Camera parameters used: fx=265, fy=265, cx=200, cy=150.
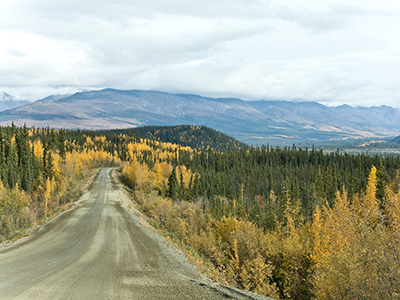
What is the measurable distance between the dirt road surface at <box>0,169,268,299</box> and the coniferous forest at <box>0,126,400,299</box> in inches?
152

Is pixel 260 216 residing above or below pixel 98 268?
below

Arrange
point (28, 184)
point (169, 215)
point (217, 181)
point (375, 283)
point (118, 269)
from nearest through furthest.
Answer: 1. point (375, 283)
2. point (118, 269)
3. point (169, 215)
4. point (28, 184)
5. point (217, 181)

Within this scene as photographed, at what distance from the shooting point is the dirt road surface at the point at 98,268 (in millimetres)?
16141

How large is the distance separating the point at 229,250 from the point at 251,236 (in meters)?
4.15

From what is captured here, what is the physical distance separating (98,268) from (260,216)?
70.2 m

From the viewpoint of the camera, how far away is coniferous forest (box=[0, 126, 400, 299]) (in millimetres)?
18000

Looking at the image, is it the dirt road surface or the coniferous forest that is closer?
the dirt road surface

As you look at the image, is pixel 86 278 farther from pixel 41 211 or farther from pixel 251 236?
pixel 41 211

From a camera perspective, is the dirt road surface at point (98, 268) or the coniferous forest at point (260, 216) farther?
the coniferous forest at point (260, 216)

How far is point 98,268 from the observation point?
20.7m

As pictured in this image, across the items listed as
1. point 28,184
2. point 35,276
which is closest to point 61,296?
point 35,276

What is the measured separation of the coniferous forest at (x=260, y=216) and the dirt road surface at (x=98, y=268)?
152 inches

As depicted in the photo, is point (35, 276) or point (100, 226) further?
point (100, 226)

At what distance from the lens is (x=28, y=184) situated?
96.5 metres
